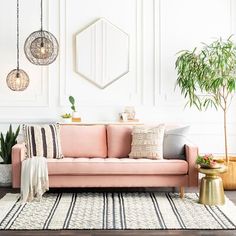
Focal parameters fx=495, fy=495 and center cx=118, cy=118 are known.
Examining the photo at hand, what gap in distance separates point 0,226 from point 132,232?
1.12 meters

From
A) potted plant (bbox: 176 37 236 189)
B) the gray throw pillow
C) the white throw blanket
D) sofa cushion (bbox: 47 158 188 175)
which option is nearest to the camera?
the white throw blanket

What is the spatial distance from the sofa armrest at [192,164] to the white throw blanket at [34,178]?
155 centimetres

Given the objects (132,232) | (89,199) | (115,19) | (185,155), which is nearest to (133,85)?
(115,19)

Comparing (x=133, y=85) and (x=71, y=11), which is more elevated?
(x=71, y=11)

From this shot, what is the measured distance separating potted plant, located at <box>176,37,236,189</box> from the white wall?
0.26 m

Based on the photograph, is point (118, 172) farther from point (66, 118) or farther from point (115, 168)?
point (66, 118)

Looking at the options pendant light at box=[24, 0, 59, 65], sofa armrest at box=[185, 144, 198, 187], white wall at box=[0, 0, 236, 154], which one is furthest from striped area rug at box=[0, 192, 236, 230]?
pendant light at box=[24, 0, 59, 65]

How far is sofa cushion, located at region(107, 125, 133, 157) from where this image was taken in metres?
5.95

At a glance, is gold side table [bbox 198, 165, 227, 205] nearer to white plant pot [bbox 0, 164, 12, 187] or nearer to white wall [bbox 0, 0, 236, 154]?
white wall [bbox 0, 0, 236, 154]

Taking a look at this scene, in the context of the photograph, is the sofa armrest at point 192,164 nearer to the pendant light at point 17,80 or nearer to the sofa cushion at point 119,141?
the sofa cushion at point 119,141

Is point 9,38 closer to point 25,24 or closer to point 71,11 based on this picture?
point 25,24

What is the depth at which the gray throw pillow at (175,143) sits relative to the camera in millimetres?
5703

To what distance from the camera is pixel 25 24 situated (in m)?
6.60

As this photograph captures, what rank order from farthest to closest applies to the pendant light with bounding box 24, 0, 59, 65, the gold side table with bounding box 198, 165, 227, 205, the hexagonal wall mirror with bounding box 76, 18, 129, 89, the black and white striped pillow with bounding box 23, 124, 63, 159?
the hexagonal wall mirror with bounding box 76, 18, 129, 89, the pendant light with bounding box 24, 0, 59, 65, the black and white striped pillow with bounding box 23, 124, 63, 159, the gold side table with bounding box 198, 165, 227, 205
